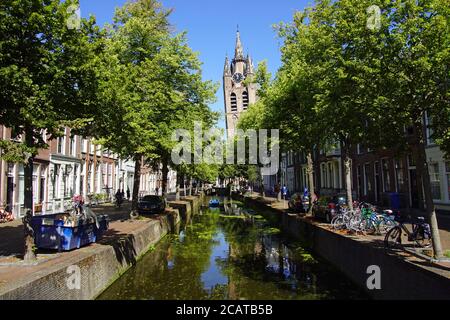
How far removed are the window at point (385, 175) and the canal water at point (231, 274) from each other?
11960mm

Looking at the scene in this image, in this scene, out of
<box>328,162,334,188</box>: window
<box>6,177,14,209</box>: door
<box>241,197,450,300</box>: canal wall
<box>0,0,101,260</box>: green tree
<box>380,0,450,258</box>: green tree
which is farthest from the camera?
<box>328,162,334,188</box>: window

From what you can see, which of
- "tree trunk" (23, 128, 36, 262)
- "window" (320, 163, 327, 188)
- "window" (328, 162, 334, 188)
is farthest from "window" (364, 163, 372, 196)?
"tree trunk" (23, 128, 36, 262)

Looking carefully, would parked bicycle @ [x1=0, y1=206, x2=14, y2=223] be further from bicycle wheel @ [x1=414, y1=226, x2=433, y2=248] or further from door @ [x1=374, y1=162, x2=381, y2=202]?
door @ [x1=374, y1=162, x2=381, y2=202]

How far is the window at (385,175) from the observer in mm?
27328

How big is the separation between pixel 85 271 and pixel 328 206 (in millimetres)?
11849

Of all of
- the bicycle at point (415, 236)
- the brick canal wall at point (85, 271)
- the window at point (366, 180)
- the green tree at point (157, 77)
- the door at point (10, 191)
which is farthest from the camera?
the window at point (366, 180)

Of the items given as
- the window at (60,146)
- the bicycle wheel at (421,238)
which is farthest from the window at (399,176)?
the window at (60,146)

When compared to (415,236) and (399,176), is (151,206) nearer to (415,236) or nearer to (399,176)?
(399,176)

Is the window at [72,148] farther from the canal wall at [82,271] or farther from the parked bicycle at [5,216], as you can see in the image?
the canal wall at [82,271]

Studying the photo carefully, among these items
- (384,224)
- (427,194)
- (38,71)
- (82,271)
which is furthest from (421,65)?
(82,271)

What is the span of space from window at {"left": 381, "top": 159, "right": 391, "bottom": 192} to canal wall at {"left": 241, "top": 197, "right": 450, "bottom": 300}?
42.3ft

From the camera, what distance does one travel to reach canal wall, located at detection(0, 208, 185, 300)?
6.89 meters

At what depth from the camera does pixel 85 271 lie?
30.1 feet

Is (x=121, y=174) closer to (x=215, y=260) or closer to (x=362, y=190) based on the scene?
(x=362, y=190)
